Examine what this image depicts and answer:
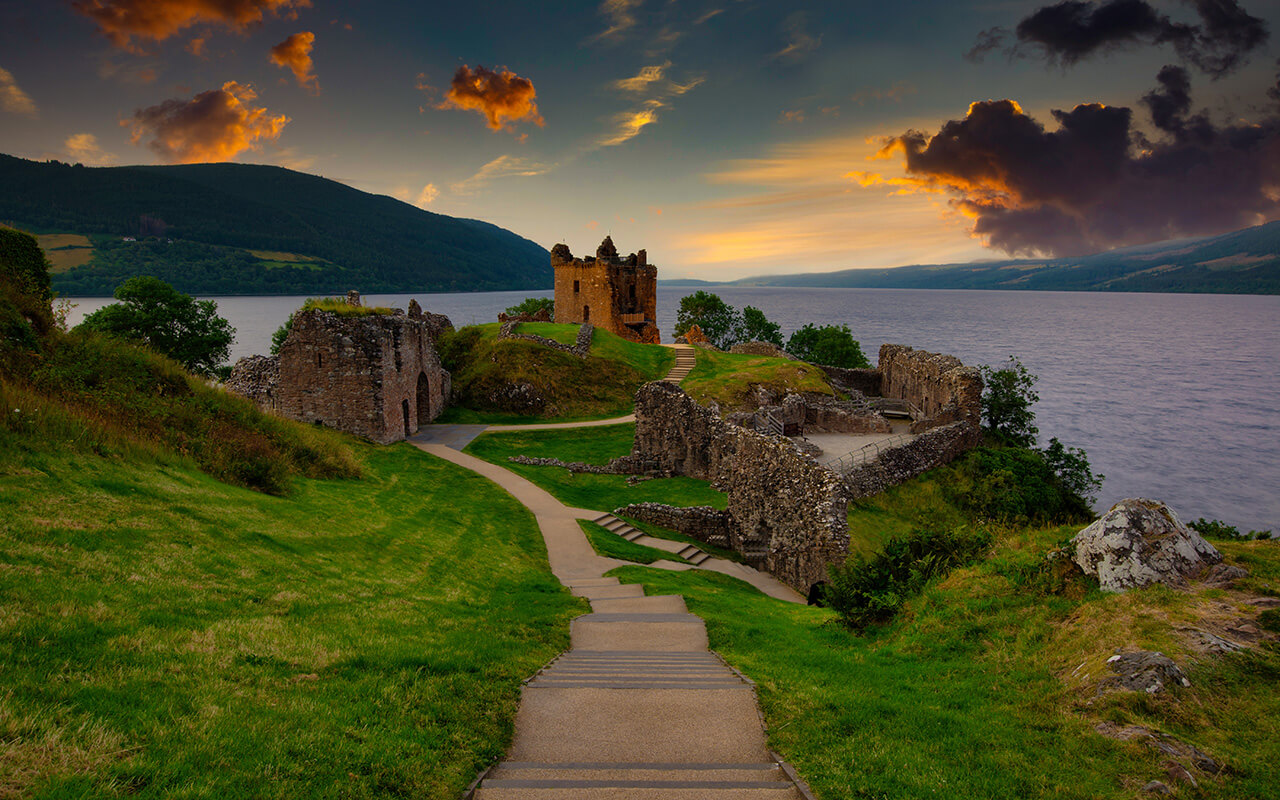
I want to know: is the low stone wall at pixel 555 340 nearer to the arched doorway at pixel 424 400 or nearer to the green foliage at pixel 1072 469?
the arched doorway at pixel 424 400

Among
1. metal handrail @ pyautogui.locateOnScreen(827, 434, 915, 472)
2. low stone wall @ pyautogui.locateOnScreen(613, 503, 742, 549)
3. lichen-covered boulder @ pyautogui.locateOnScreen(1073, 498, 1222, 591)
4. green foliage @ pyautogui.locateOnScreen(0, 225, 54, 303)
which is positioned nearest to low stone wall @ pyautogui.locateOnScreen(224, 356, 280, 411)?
green foliage @ pyautogui.locateOnScreen(0, 225, 54, 303)

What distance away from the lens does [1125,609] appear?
776 cm

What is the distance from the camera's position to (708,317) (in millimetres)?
95000

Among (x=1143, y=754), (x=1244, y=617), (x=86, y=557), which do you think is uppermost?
(x=86, y=557)

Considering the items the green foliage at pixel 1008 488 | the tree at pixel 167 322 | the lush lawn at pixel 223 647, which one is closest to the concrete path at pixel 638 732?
the lush lawn at pixel 223 647

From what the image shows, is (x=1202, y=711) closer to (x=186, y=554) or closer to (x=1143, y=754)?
(x=1143, y=754)

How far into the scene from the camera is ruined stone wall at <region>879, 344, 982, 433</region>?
37.0m

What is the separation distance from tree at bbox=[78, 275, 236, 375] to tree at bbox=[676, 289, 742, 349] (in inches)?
2374

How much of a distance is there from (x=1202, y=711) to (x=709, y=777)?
16.4ft

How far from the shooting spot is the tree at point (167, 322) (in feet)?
157

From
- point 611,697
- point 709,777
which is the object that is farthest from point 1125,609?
point 611,697

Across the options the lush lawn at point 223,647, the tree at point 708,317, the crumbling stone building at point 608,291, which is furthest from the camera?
the tree at point 708,317

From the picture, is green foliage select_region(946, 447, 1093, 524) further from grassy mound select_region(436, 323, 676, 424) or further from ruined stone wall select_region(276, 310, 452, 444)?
ruined stone wall select_region(276, 310, 452, 444)

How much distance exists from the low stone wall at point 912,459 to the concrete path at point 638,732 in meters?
18.7
